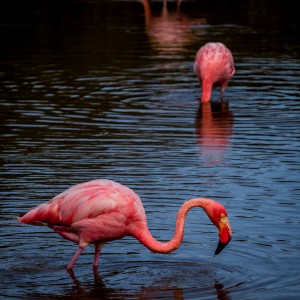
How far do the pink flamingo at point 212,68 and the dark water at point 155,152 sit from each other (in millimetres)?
278

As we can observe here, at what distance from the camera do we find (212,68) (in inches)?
630

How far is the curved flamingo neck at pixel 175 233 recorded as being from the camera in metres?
7.79

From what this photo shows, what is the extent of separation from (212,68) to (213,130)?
272cm

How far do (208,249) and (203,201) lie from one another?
74 cm

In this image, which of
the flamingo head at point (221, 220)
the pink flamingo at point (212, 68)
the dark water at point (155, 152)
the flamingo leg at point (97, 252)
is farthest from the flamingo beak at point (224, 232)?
the pink flamingo at point (212, 68)

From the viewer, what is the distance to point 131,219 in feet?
26.4

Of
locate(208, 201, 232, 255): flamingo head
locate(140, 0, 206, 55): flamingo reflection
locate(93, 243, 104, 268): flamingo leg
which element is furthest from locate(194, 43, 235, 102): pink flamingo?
locate(208, 201, 232, 255): flamingo head

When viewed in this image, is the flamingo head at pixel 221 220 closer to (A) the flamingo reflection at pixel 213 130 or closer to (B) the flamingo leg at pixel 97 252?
(B) the flamingo leg at pixel 97 252

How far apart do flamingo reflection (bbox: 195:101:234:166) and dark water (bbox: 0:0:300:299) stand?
2 cm

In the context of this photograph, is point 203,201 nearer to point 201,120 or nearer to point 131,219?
point 131,219

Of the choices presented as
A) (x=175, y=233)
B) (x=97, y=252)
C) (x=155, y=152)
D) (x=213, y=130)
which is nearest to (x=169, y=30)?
(x=213, y=130)

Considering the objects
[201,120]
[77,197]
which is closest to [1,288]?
[77,197]

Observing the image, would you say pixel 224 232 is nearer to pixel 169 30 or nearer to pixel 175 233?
pixel 175 233

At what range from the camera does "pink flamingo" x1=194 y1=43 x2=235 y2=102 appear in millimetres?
15875
